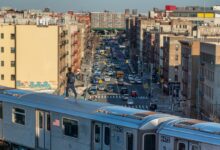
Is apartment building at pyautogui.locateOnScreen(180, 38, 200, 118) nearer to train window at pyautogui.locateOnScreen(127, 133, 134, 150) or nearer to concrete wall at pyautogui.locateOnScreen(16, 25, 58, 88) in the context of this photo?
concrete wall at pyautogui.locateOnScreen(16, 25, 58, 88)

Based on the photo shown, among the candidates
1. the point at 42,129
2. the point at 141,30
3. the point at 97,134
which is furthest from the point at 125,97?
the point at 141,30

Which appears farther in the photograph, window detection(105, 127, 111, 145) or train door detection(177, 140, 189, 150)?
window detection(105, 127, 111, 145)

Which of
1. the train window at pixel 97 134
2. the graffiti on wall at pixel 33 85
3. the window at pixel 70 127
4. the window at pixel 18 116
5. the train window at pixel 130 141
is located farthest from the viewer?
the graffiti on wall at pixel 33 85

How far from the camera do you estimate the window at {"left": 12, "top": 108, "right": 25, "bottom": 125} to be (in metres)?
17.8

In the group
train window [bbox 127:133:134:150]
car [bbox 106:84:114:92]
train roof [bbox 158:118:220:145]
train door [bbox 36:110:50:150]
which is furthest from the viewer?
car [bbox 106:84:114:92]

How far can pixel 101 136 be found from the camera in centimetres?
1459

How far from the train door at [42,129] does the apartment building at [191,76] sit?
28.7m

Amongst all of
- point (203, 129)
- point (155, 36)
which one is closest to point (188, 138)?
point (203, 129)

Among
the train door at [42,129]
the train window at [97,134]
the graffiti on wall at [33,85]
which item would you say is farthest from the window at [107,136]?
the graffiti on wall at [33,85]

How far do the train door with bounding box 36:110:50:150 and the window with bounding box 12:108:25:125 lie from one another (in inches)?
32.8

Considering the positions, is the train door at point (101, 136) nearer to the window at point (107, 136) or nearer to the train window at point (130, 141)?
the window at point (107, 136)

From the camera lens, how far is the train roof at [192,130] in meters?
12.1

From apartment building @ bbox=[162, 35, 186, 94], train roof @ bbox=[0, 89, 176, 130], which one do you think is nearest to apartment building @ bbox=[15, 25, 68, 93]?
apartment building @ bbox=[162, 35, 186, 94]

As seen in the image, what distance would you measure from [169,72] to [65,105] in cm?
5805
